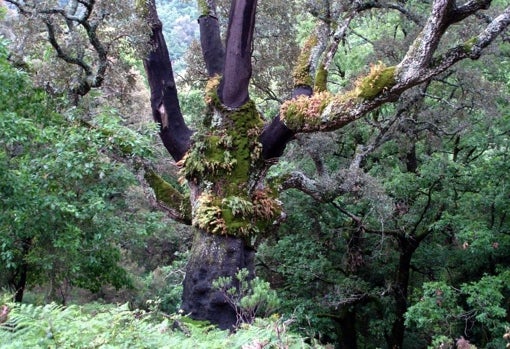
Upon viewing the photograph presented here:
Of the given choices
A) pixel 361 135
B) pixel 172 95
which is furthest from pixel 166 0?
pixel 172 95

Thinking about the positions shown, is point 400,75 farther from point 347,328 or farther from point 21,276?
point 347,328

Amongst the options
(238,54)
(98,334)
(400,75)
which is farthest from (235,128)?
(98,334)

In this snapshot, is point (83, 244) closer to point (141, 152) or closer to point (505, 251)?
point (141, 152)

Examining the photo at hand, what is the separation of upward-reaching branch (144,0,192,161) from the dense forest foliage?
0.92 ft

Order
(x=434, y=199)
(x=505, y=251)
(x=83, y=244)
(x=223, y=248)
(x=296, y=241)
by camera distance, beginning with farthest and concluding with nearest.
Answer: (x=296, y=241)
(x=434, y=199)
(x=505, y=251)
(x=83, y=244)
(x=223, y=248)

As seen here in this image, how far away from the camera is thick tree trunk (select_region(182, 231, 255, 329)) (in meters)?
6.86

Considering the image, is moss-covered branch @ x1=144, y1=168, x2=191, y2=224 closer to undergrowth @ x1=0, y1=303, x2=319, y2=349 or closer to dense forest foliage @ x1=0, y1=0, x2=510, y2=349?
dense forest foliage @ x1=0, y1=0, x2=510, y2=349

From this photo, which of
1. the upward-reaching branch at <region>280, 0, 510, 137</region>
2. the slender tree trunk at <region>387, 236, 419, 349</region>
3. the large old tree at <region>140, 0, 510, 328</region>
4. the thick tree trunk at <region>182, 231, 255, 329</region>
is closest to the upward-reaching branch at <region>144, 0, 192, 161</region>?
the large old tree at <region>140, 0, 510, 328</region>

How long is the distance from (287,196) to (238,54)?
511 centimetres

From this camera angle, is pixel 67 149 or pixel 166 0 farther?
pixel 166 0

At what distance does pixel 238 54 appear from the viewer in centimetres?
773

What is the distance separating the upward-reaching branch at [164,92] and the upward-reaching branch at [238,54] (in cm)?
96

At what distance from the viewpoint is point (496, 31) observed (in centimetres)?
590

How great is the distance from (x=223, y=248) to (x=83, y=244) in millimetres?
2210
